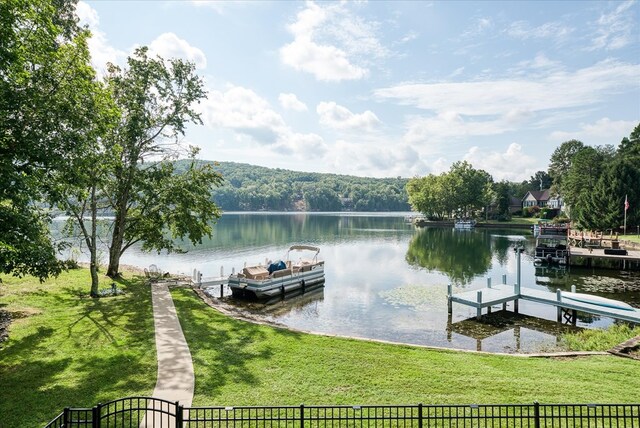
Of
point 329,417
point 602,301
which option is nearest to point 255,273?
point 329,417

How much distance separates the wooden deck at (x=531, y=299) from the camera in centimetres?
2020

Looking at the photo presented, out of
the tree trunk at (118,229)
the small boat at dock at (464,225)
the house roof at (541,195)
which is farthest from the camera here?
the house roof at (541,195)

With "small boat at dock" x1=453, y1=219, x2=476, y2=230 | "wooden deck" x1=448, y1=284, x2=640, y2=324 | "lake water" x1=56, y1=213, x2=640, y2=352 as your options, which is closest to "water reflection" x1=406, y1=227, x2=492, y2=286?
"lake water" x1=56, y1=213, x2=640, y2=352

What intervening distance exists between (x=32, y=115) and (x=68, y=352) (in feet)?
23.9

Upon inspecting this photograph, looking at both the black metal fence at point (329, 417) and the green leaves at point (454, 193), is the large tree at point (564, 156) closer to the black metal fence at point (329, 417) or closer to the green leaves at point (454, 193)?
the green leaves at point (454, 193)

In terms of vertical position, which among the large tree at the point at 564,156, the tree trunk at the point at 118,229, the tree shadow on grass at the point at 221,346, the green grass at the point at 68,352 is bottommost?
the tree shadow on grass at the point at 221,346

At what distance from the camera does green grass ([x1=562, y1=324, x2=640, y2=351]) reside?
658 inches

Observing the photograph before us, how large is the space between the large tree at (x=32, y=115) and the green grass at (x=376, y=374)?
5977mm

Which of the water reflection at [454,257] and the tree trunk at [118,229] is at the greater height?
the tree trunk at [118,229]

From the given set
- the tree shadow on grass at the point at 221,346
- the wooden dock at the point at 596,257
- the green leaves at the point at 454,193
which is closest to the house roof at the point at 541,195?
the green leaves at the point at 454,193

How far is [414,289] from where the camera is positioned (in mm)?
29766

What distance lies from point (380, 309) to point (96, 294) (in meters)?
15.2

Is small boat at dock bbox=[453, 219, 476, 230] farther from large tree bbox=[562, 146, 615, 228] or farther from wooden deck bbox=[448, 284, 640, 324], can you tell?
wooden deck bbox=[448, 284, 640, 324]

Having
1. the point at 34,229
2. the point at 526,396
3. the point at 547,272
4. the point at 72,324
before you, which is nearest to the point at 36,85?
the point at 34,229
